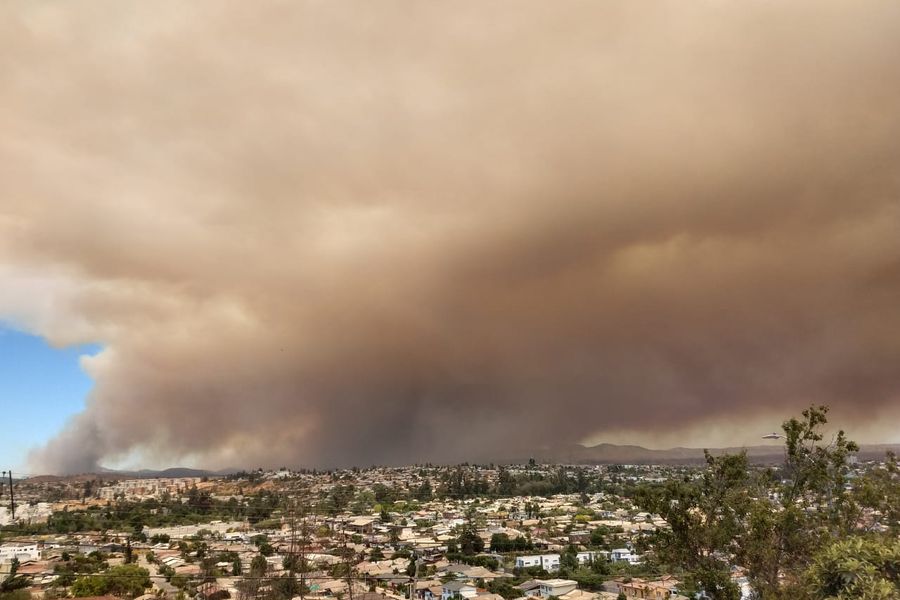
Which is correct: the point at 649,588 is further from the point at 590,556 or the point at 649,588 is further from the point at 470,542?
the point at 470,542

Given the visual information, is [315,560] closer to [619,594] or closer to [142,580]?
[142,580]

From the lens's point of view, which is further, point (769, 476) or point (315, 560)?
point (315, 560)

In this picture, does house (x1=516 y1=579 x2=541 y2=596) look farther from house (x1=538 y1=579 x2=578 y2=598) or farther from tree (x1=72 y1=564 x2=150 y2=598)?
tree (x1=72 y1=564 x2=150 y2=598)

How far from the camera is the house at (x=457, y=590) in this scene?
5171 centimetres

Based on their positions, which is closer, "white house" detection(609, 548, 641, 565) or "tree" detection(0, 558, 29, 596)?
"tree" detection(0, 558, 29, 596)

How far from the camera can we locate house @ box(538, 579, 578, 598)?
55406 mm

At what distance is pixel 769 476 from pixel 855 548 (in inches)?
322

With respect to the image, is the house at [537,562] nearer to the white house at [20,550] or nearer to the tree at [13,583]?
the tree at [13,583]

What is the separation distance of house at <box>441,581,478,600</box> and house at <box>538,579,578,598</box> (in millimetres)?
6824

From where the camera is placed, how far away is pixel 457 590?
53750mm

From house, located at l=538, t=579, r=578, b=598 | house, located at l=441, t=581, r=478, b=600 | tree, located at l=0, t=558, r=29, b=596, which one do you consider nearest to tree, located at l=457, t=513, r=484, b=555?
house, located at l=538, t=579, r=578, b=598

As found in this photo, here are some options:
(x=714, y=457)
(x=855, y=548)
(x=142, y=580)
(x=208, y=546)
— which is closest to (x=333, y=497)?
(x=208, y=546)

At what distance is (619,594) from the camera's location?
5369cm

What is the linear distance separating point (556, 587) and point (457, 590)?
394 inches
